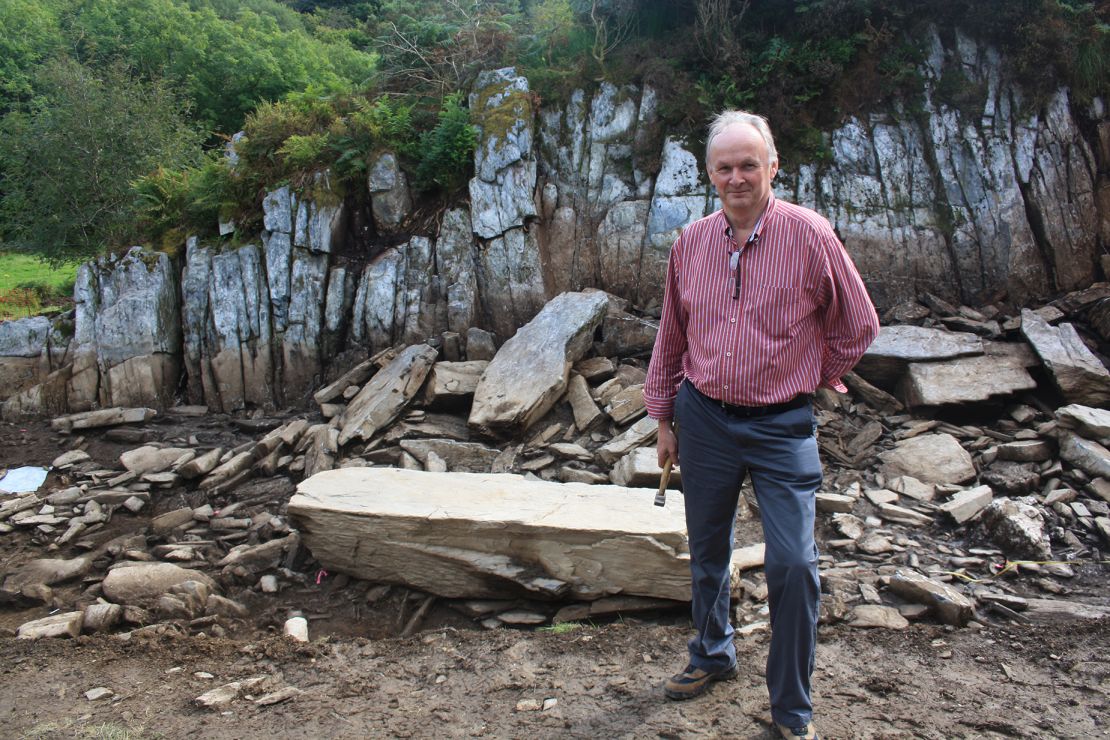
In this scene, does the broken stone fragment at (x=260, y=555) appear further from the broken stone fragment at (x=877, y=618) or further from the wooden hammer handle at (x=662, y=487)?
the broken stone fragment at (x=877, y=618)

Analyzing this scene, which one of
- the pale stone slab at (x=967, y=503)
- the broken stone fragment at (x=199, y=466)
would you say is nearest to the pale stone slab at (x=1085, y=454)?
the pale stone slab at (x=967, y=503)

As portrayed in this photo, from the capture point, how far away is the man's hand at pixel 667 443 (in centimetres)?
349

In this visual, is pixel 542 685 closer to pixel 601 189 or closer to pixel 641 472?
pixel 641 472

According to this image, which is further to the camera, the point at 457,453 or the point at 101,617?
the point at 457,453

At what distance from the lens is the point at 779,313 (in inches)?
117

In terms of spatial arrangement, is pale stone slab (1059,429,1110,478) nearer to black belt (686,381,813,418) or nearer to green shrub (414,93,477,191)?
black belt (686,381,813,418)

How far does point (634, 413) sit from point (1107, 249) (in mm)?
6617

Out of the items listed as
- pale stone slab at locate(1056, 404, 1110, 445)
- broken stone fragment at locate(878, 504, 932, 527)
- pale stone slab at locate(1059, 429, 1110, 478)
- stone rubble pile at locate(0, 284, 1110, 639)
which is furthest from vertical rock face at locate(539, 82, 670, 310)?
pale stone slab at locate(1059, 429, 1110, 478)

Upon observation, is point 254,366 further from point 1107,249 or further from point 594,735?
point 1107,249

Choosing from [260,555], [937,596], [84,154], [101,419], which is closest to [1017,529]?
[937,596]

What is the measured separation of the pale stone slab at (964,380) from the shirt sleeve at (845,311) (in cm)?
A: 492

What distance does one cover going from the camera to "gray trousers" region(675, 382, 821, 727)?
9.38ft

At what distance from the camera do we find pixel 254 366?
9.66m

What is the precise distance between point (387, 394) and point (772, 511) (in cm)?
592
